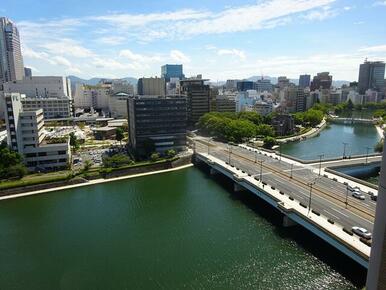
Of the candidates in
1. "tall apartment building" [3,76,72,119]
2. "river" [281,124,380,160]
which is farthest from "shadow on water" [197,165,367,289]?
"tall apartment building" [3,76,72,119]

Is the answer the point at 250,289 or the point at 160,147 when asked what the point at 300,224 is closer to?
the point at 250,289

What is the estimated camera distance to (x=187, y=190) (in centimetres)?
4934

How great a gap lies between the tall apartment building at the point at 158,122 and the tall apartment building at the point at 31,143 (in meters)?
16.1

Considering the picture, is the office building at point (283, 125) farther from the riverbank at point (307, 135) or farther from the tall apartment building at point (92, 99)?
the tall apartment building at point (92, 99)

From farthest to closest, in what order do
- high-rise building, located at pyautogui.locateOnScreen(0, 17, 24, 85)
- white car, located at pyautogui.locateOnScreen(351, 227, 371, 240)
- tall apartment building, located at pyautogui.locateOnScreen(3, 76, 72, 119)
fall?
high-rise building, located at pyautogui.locateOnScreen(0, 17, 24, 85)
tall apartment building, located at pyautogui.locateOnScreen(3, 76, 72, 119)
white car, located at pyautogui.locateOnScreen(351, 227, 371, 240)

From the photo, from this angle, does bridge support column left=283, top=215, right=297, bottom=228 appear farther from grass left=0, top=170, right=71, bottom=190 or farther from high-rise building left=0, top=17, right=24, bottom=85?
high-rise building left=0, top=17, right=24, bottom=85

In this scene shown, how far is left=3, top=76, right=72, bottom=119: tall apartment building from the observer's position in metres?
116

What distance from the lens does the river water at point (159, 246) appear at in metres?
26.1

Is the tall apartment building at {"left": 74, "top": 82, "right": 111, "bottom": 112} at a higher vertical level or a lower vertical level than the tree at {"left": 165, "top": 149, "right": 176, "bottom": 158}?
higher

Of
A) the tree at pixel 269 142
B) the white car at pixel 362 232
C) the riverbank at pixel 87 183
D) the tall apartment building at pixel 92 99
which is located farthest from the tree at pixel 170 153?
the tall apartment building at pixel 92 99

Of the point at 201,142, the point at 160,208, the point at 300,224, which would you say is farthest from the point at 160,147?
the point at 300,224

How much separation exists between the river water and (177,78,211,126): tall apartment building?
2566 inches

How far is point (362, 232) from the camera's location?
88.6ft

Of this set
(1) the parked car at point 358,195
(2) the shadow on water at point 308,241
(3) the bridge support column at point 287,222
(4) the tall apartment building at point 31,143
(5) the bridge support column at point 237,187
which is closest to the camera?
Result: (2) the shadow on water at point 308,241
